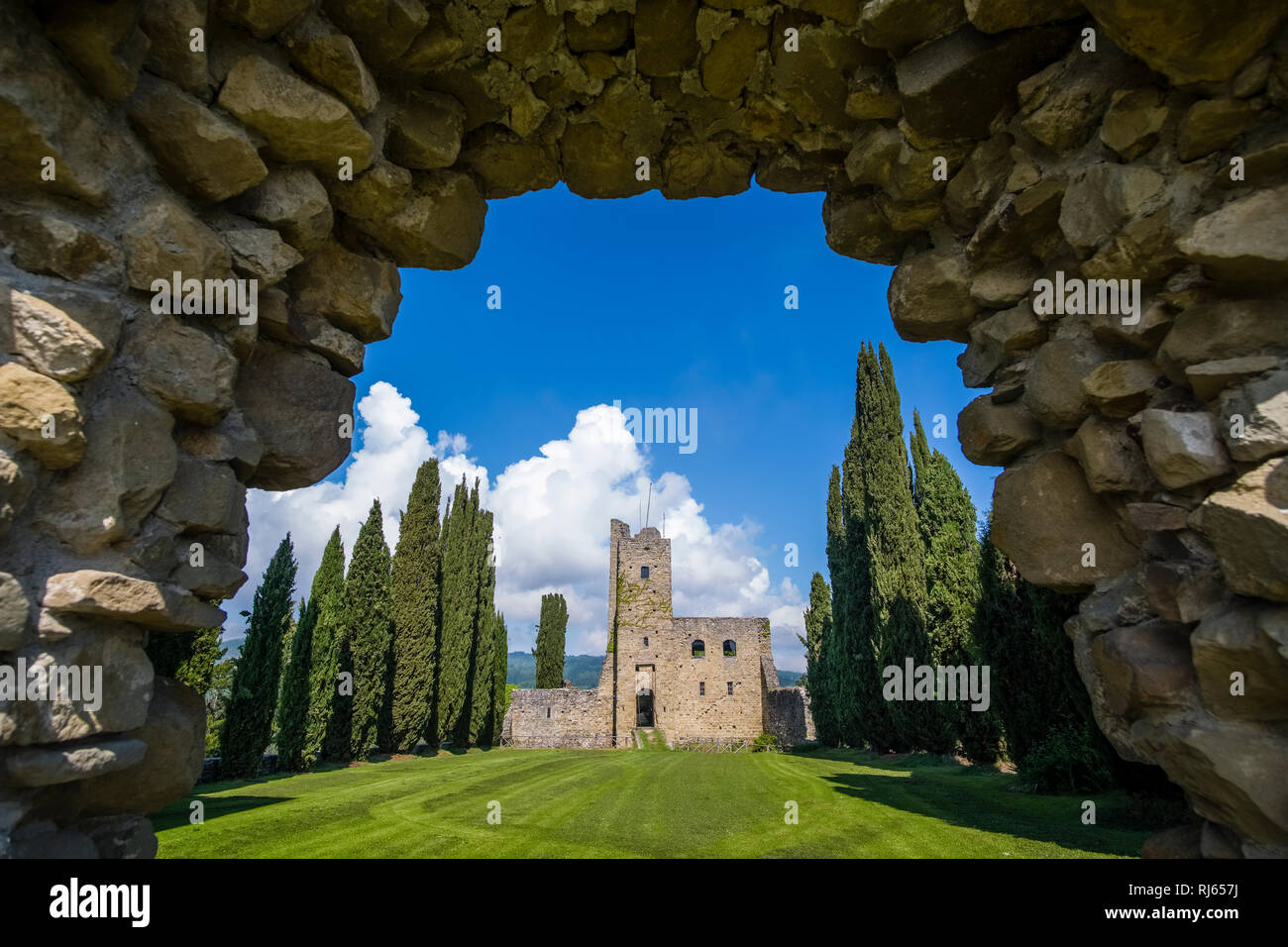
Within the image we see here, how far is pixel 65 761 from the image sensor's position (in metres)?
2.06

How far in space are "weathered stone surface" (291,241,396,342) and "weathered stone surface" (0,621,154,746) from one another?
1.84 m

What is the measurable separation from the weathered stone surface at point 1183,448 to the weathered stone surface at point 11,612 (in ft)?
13.3

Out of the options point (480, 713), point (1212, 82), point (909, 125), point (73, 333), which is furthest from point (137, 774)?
point (480, 713)

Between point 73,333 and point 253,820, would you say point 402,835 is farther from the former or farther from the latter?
point 73,333

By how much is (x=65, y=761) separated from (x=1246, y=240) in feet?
14.5

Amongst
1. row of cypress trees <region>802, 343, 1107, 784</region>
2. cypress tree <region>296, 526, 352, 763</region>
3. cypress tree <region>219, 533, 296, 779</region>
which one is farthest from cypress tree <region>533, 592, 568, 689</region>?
cypress tree <region>219, 533, 296, 779</region>

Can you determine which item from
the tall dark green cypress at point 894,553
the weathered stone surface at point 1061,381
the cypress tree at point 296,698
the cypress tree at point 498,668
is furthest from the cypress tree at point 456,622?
the weathered stone surface at point 1061,381

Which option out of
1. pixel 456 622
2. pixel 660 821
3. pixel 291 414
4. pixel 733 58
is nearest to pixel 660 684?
pixel 456 622

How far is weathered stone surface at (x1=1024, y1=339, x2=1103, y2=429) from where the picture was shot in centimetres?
292

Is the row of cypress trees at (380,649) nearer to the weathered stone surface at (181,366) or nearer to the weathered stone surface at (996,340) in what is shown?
the weathered stone surface at (181,366)

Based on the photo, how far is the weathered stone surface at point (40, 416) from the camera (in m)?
2.05

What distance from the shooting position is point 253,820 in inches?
248

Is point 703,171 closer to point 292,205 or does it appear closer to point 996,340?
point 996,340

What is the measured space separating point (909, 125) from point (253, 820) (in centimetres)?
802
